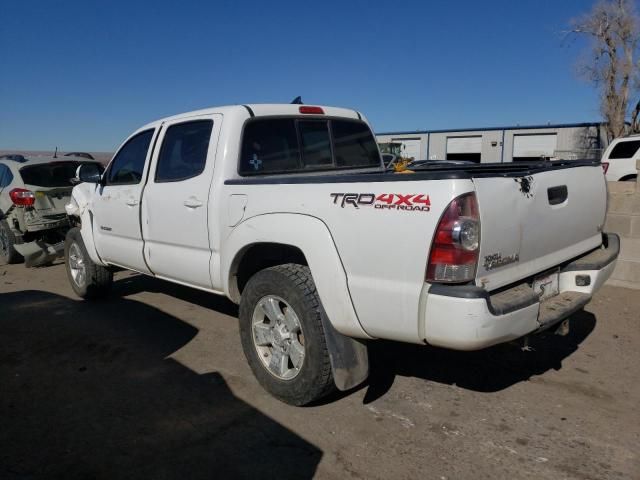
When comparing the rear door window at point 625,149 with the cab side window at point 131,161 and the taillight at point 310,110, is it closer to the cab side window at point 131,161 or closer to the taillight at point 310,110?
the taillight at point 310,110

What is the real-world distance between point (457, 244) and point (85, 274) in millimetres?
4993

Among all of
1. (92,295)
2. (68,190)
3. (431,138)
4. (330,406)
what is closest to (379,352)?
(330,406)

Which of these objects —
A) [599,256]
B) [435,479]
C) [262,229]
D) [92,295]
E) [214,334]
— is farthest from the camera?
[92,295]

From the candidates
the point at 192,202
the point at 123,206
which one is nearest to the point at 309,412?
the point at 192,202

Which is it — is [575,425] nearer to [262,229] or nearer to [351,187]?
[351,187]

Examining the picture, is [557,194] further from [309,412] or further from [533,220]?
[309,412]

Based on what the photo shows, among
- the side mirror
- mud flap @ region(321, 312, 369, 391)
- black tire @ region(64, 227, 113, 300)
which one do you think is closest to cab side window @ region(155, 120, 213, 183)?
the side mirror

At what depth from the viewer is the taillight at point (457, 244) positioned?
8.30 feet

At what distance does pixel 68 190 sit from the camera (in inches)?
348

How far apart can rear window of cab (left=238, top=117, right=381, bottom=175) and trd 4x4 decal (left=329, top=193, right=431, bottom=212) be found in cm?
132

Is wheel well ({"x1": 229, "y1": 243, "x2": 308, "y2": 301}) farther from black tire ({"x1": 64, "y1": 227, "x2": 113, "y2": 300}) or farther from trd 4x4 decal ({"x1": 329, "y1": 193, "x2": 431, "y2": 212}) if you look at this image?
black tire ({"x1": 64, "y1": 227, "x2": 113, "y2": 300})

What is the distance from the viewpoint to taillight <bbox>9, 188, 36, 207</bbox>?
8445 millimetres

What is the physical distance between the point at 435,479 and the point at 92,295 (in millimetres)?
4896

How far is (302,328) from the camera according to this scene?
3.25 meters
